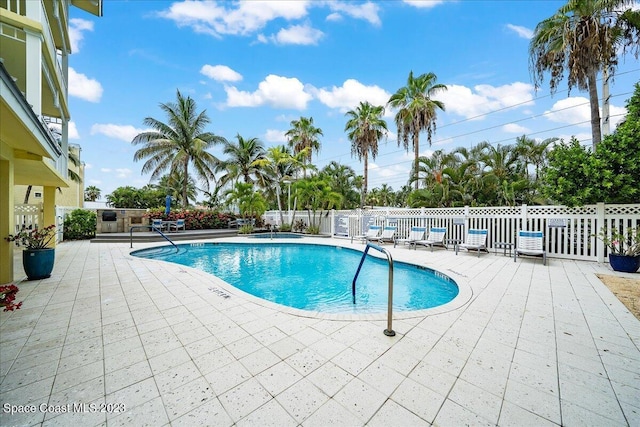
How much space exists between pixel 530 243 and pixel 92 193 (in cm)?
4273

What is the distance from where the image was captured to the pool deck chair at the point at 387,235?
11.7 meters

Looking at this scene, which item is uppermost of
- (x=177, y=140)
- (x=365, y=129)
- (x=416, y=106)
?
(x=416, y=106)

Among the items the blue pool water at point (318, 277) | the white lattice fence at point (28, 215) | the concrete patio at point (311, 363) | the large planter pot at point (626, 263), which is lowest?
the blue pool water at point (318, 277)

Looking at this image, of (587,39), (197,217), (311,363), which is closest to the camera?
(311,363)

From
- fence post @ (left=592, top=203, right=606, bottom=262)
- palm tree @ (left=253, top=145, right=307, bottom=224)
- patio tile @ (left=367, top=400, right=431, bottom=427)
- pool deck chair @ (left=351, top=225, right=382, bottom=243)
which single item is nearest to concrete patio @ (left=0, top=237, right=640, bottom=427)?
patio tile @ (left=367, top=400, right=431, bottom=427)

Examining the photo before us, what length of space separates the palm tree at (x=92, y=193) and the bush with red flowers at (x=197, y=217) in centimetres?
2366

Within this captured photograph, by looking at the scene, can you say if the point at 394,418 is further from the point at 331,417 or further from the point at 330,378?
the point at 330,378

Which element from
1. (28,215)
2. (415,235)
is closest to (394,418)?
(415,235)

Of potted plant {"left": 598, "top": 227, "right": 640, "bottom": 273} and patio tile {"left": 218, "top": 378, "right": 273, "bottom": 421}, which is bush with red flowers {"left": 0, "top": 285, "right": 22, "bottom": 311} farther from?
potted plant {"left": 598, "top": 227, "right": 640, "bottom": 273}

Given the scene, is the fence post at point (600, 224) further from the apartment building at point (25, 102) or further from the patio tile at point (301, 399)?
the apartment building at point (25, 102)

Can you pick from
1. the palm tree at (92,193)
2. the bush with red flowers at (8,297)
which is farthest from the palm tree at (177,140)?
the bush with red flowers at (8,297)

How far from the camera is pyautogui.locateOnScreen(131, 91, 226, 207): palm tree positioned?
63.4 feet

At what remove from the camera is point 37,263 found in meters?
5.30

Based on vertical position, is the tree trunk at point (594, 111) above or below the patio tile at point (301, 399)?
above
